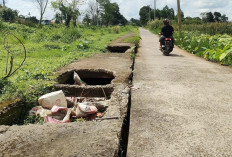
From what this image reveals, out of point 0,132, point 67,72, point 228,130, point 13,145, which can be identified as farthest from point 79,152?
point 67,72

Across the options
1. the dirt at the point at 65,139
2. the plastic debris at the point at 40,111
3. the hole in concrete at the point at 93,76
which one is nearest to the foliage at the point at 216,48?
the hole in concrete at the point at 93,76

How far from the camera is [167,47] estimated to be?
8.82m

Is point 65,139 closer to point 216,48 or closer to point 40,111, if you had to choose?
point 40,111

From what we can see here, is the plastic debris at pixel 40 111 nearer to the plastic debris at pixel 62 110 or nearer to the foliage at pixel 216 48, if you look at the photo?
the plastic debris at pixel 62 110

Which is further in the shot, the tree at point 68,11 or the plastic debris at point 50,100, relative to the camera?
the tree at point 68,11

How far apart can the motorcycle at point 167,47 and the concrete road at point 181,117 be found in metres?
4.48

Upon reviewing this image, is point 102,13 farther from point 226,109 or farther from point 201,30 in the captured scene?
point 226,109

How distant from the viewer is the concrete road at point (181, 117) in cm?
195

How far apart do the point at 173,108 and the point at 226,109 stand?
0.63 meters

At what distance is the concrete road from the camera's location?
6.39 feet

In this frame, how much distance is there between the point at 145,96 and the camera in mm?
3354

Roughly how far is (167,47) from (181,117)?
6528 mm

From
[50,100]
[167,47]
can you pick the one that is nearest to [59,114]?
[50,100]

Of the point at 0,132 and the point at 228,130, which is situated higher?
the point at 0,132
